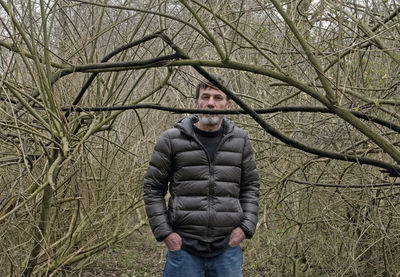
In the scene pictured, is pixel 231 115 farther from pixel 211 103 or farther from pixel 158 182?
pixel 158 182

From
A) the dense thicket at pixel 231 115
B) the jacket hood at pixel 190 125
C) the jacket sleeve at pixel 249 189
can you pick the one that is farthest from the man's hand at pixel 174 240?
the dense thicket at pixel 231 115

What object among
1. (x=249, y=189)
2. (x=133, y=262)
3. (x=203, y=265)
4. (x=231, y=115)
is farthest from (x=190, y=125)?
(x=133, y=262)

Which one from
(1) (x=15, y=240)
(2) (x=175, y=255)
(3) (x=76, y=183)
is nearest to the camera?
(2) (x=175, y=255)

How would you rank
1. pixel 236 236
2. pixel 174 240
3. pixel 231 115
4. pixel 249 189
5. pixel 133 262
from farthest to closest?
pixel 133 262 < pixel 231 115 < pixel 249 189 < pixel 236 236 < pixel 174 240

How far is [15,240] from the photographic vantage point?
4340mm

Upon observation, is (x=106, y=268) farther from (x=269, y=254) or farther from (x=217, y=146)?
(x=217, y=146)

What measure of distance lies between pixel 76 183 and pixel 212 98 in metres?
1.96

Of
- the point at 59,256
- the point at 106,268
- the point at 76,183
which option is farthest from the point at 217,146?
the point at 106,268

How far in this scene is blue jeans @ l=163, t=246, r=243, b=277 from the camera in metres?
3.14

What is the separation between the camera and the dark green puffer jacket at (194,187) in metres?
3.14

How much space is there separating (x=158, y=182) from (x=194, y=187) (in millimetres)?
256

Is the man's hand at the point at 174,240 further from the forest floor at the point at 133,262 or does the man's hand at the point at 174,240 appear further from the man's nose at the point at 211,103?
the forest floor at the point at 133,262

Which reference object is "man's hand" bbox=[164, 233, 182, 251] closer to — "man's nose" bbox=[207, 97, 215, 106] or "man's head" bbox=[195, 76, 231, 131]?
"man's head" bbox=[195, 76, 231, 131]

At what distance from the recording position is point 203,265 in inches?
126
